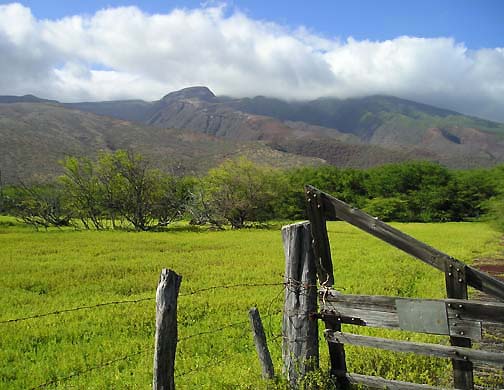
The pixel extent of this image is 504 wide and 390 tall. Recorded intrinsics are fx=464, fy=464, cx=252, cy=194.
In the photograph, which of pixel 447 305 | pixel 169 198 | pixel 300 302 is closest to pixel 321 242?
pixel 300 302

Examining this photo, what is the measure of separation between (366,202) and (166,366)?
77.0m

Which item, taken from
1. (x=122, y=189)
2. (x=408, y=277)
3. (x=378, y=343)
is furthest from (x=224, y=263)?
(x=122, y=189)

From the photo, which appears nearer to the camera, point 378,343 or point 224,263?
point 378,343

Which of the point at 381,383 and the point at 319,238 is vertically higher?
the point at 319,238

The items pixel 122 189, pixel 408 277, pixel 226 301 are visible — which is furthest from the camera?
pixel 122 189

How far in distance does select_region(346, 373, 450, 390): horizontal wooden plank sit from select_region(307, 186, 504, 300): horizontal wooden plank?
1.27m

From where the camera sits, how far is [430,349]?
4.77m

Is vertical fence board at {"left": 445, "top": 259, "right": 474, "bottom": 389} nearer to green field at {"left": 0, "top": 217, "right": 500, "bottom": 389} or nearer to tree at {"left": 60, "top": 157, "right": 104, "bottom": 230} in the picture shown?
green field at {"left": 0, "top": 217, "right": 500, "bottom": 389}

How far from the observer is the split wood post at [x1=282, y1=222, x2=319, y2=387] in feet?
17.0

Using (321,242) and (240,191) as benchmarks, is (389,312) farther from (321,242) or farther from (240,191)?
(240,191)

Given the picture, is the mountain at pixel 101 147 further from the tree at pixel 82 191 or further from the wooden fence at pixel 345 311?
the wooden fence at pixel 345 311

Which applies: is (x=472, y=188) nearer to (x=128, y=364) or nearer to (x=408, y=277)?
(x=408, y=277)

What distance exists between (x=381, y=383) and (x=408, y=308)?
111cm

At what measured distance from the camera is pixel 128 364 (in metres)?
8.20
